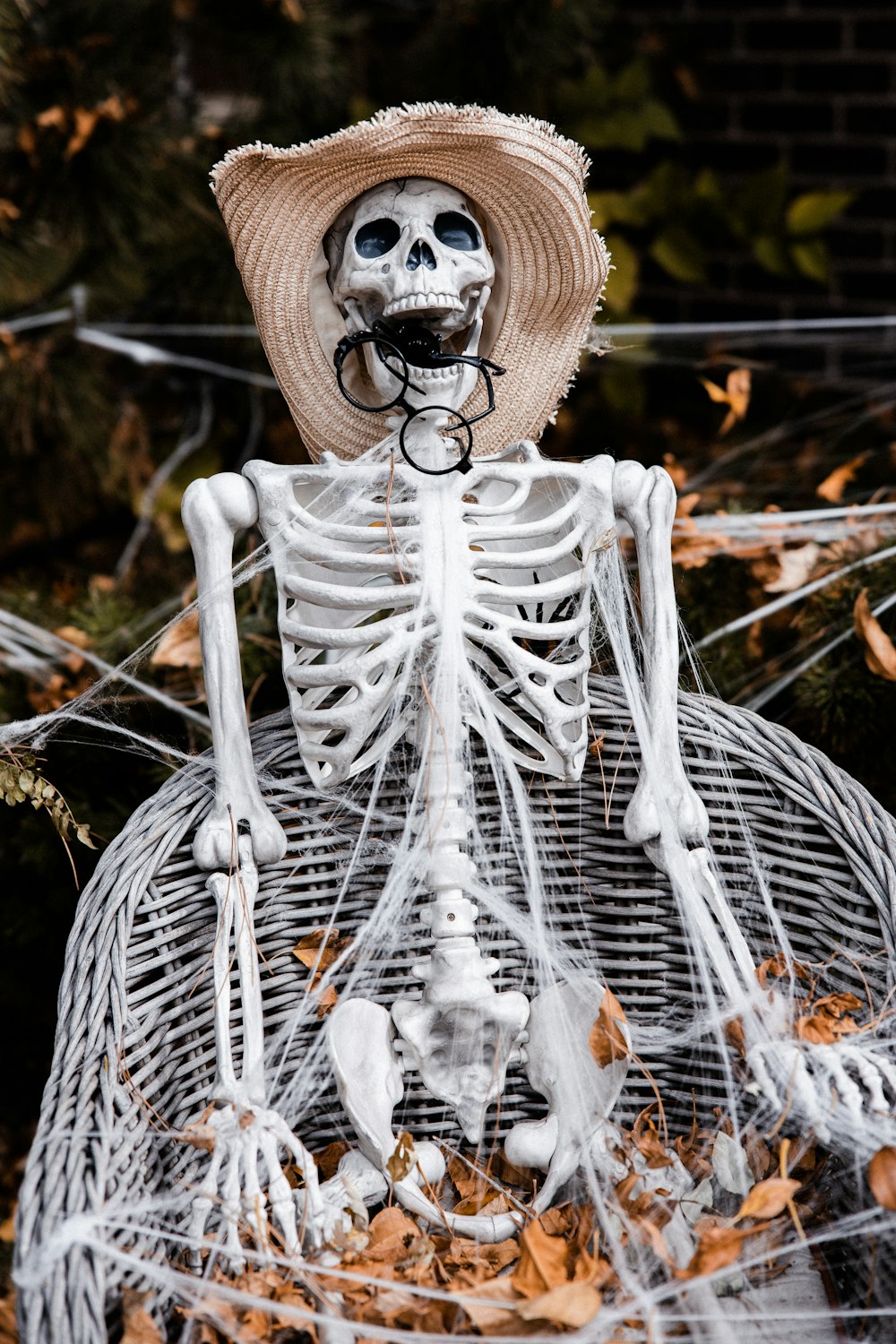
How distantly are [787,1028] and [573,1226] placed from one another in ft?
0.86

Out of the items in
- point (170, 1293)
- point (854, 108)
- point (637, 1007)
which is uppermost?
point (854, 108)

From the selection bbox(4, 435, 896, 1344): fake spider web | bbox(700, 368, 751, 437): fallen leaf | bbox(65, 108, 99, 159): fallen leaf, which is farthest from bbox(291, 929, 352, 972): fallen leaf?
bbox(65, 108, 99, 159): fallen leaf

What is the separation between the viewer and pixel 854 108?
2.75 meters

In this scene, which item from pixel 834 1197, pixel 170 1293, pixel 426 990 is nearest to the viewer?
pixel 170 1293

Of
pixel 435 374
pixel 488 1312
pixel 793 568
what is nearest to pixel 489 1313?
pixel 488 1312

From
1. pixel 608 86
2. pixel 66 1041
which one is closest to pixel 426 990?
pixel 66 1041

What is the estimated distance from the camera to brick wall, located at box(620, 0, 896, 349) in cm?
272

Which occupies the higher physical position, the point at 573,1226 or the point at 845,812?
the point at 845,812

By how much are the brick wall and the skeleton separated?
6.33 feet

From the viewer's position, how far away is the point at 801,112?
2.82 meters

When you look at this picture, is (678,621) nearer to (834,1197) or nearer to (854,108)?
(834,1197)

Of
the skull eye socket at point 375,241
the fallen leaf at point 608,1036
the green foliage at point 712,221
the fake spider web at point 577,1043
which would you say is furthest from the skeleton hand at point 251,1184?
the green foliage at point 712,221

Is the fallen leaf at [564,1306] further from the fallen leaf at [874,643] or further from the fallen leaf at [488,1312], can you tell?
the fallen leaf at [874,643]

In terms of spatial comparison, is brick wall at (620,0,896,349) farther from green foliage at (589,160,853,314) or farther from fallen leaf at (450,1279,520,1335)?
fallen leaf at (450,1279,520,1335)
